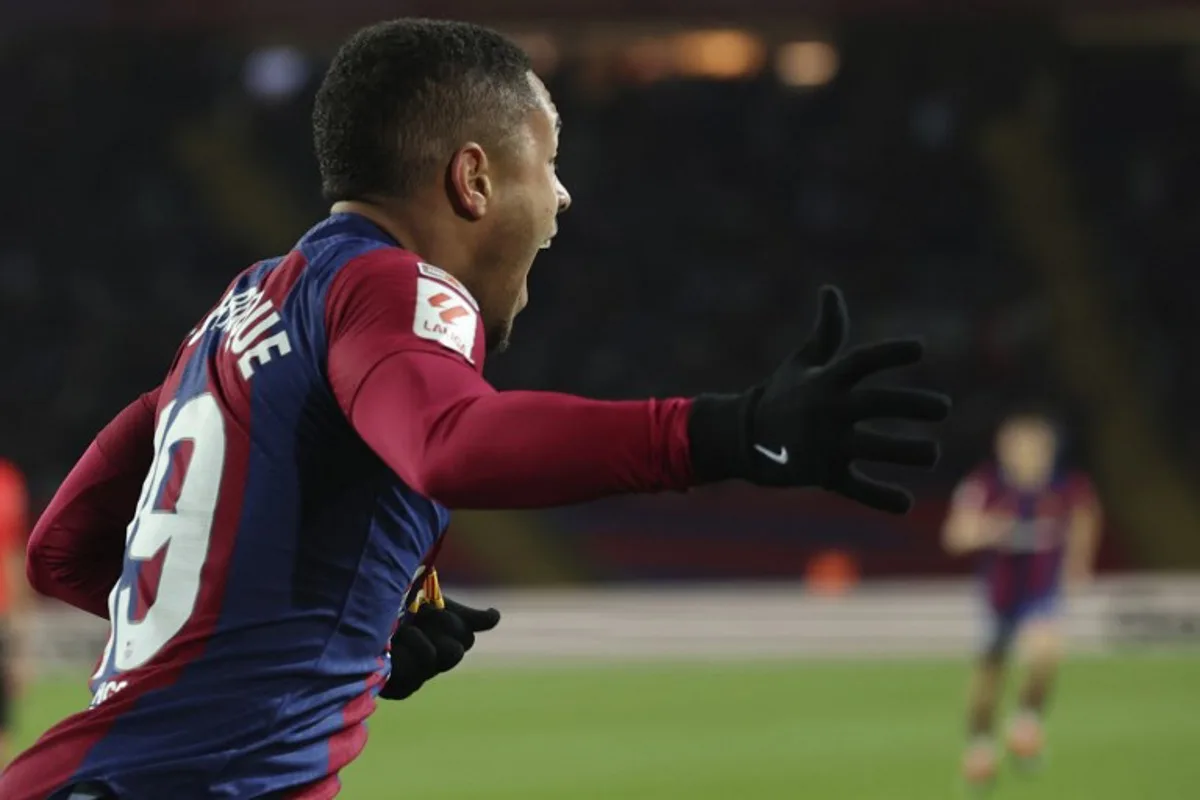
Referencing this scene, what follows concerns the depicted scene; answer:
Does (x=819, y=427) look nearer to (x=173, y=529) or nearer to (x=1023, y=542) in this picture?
(x=173, y=529)

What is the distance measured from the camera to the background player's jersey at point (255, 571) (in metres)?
2.50

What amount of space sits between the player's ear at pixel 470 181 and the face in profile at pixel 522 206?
0.07ft

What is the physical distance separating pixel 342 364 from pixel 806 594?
18.5 metres

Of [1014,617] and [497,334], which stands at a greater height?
[1014,617]

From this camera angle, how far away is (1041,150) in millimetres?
25688

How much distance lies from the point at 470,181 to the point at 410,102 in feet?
0.42

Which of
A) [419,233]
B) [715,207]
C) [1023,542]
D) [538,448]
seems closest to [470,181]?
[419,233]

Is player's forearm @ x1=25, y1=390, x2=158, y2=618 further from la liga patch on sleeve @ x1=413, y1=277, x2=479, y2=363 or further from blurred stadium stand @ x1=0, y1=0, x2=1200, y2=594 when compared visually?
blurred stadium stand @ x1=0, y1=0, x2=1200, y2=594

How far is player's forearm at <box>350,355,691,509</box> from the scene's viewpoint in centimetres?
213

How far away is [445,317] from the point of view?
2.31 metres

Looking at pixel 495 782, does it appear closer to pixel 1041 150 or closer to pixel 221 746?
pixel 221 746

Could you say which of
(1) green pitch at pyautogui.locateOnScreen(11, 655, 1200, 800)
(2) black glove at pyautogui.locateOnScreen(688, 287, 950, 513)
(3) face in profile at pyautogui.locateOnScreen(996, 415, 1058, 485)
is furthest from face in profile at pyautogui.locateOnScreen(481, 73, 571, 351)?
(3) face in profile at pyautogui.locateOnScreen(996, 415, 1058, 485)

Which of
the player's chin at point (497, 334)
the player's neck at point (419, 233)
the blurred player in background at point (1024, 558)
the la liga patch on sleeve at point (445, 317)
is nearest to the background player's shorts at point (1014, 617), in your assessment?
the blurred player in background at point (1024, 558)

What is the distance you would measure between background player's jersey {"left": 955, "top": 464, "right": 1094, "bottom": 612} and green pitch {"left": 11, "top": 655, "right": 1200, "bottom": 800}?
1.06 m
